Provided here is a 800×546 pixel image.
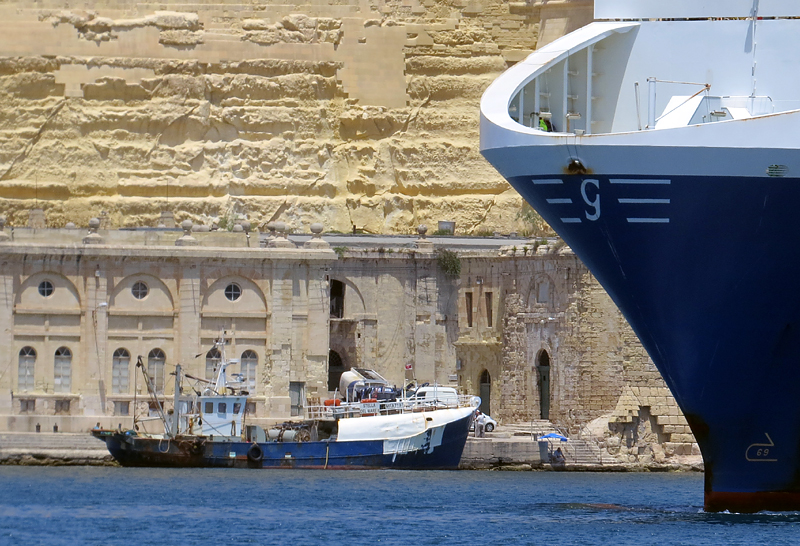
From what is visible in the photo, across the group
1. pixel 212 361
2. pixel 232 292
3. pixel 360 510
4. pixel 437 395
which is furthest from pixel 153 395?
pixel 360 510

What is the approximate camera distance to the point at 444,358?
86125 millimetres

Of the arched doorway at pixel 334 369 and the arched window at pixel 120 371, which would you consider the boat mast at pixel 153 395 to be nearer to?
the arched window at pixel 120 371

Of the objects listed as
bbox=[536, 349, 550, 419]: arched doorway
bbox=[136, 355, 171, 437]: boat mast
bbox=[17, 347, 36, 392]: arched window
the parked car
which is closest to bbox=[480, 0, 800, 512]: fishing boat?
bbox=[136, 355, 171, 437]: boat mast

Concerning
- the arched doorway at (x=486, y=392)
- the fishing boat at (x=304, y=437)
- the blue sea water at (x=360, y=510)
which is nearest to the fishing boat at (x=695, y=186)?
the blue sea water at (x=360, y=510)

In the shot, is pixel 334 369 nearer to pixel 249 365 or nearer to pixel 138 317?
pixel 249 365

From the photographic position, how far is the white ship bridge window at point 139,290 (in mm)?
79188

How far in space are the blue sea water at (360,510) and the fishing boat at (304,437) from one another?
1571 mm

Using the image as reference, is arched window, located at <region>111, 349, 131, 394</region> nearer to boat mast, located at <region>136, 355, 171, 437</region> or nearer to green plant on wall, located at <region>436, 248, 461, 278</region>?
boat mast, located at <region>136, 355, 171, 437</region>

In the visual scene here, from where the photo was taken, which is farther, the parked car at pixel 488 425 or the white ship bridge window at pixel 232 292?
the white ship bridge window at pixel 232 292

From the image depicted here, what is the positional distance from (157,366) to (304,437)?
823 cm

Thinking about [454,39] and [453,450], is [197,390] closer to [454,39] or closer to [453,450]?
[453,450]

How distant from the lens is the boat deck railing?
2904 inches

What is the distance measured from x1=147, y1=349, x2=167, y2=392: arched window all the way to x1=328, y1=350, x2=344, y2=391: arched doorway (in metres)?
9.45

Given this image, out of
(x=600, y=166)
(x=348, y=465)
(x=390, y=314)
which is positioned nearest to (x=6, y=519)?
(x=600, y=166)
